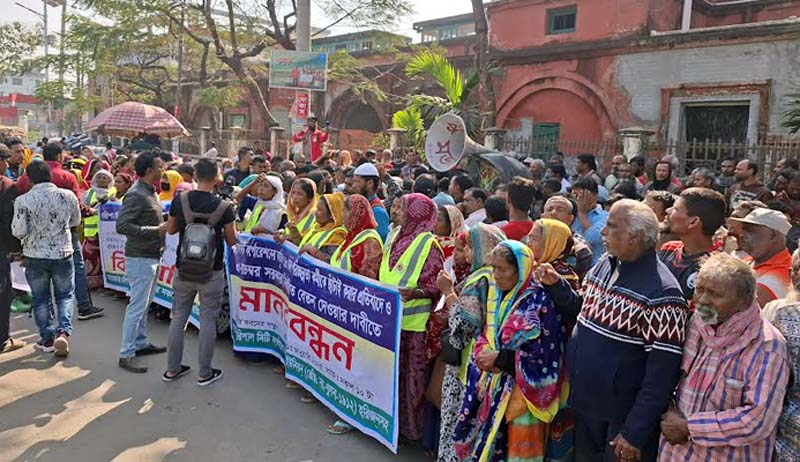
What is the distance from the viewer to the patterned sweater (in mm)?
2641

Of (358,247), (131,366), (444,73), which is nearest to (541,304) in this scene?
(358,247)

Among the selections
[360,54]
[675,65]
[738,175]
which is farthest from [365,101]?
[738,175]

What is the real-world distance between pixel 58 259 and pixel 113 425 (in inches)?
77.3

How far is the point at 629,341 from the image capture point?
2717mm

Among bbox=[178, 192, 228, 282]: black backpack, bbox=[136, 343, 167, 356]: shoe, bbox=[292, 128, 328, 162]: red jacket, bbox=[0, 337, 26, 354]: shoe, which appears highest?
bbox=[292, 128, 328, 162]: red jacket

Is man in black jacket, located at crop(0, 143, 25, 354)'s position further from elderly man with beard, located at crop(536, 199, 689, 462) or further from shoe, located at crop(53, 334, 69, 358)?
elderly man with beard, located at crop(536, 199, 689, 462)

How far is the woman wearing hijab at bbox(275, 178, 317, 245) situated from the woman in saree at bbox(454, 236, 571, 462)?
253 centimetres

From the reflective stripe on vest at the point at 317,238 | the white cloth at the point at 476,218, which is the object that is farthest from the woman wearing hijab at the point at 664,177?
the reflective stripe on vest at the point at 317,238

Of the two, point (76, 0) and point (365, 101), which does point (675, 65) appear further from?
point (76, 0)

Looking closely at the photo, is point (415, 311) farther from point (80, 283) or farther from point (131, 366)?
point (80, 283)

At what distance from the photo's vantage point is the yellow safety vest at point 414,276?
161 inches

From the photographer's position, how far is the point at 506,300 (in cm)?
336

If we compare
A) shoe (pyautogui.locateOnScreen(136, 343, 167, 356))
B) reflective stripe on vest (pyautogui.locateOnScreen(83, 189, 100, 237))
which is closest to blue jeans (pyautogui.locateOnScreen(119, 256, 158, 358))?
shoe (pyautogui.locateOnScreen(136, 343, 167, 356))

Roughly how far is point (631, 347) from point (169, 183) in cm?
627
